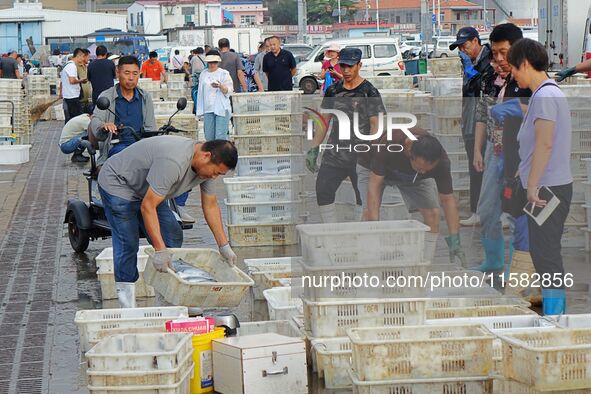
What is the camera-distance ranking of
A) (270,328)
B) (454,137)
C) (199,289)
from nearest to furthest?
(270,328)
(199,289)
(454,137)

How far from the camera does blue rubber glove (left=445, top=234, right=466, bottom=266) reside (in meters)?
8.74

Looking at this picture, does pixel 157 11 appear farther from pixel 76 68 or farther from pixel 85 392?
pixel 85 392

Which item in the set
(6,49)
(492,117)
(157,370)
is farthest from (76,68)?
(6,49)

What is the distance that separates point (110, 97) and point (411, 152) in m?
3.72

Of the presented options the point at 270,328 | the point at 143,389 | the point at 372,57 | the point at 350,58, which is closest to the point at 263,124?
the point at 350,58

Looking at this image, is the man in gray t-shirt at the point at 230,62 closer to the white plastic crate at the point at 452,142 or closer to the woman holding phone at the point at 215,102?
the woman holding phone at the point at 215,102

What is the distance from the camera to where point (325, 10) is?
143250 millimetres

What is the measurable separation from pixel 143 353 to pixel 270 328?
1355 mm

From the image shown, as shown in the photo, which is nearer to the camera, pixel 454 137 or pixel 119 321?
pixel 119 321

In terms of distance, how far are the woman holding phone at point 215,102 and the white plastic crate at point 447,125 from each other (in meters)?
5.84

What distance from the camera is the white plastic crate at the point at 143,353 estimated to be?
671 centimetres

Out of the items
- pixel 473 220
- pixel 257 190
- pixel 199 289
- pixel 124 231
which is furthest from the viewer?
pixel 257 190

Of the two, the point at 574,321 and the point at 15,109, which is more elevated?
the point at 15,109

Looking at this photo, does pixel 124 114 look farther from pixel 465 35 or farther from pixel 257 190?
pixel 465 35
